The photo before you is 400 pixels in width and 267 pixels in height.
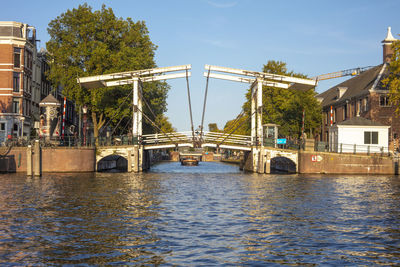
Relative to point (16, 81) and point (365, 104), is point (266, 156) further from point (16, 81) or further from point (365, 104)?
point (16, 81)

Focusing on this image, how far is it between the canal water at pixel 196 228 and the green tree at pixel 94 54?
2268 cm

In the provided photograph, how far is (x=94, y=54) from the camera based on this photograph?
141 feet

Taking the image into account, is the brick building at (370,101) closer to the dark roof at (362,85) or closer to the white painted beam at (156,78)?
the dark roof at (362,85)

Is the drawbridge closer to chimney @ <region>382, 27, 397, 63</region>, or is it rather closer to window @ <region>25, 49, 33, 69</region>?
window @ <region>25, 49, 33, 69</region>

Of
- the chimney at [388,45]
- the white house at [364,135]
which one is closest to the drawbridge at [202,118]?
the white house at [364,135]

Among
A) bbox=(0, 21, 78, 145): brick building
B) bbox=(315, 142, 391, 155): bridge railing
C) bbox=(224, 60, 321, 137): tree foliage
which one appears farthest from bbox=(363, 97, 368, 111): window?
bbox=(0, 21, 78, 145): brick building

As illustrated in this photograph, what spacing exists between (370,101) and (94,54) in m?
26.7

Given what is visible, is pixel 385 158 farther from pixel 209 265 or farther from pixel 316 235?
pixel 209 265

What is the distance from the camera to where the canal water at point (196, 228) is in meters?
9.91

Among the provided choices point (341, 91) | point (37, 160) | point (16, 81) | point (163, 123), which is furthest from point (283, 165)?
point (163, 123)

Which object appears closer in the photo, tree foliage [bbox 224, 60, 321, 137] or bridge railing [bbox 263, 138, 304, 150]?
bridge railing [bbox 263, 138, 304, 150]

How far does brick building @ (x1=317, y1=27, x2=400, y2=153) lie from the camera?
4731cm

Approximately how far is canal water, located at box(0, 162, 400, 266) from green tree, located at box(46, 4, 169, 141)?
2268 centimetres

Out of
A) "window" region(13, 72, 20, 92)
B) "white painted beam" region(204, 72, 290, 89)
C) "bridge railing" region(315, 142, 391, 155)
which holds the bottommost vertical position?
"bridge railing" region(315, 142, 391, 155)
